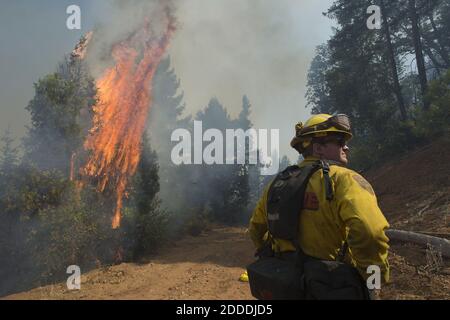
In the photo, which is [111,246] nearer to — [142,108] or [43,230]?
[43,230]

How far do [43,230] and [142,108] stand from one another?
21.7 ft

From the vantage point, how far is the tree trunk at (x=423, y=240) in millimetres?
7379

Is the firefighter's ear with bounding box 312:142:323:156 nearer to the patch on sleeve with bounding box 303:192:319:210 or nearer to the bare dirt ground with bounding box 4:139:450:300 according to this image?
the patch on sleeve with bounding box 303:192:319:210

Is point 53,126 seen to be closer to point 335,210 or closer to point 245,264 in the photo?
point 245,264

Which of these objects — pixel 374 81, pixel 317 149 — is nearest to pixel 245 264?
pixel 317 149

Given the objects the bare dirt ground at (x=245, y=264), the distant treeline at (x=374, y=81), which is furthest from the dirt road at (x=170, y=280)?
the distant treeline at (x=374, y=81)

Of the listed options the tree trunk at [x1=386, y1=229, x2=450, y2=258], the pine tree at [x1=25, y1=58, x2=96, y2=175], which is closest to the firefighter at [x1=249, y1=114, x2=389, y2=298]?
the tree trunk at [x1=386, y1=229, x2=450, y2=258]

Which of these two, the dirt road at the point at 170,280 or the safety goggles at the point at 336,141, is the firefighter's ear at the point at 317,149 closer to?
the safety goggles at the point at 336,141

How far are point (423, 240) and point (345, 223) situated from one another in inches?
272

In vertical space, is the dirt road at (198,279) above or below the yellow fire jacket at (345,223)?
below

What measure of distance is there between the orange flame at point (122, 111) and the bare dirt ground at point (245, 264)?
3.11m

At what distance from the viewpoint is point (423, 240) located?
823 centimetres

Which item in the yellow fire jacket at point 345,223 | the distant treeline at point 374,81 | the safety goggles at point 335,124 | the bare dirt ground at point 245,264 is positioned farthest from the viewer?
the distant treeline at point 374,81
